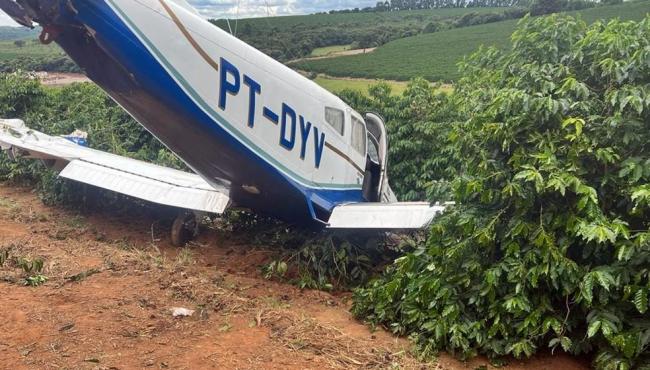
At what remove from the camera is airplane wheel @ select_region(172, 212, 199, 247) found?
28.7 ft

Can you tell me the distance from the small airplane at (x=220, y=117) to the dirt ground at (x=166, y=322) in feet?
4.08

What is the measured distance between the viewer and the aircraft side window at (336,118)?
758 centimetres

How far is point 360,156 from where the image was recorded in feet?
28.4

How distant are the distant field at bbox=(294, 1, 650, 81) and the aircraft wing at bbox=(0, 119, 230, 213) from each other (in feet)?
19.3

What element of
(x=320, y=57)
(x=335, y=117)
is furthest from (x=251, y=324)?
(x=320, y=57)

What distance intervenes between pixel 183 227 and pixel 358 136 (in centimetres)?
319

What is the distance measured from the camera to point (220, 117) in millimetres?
6141

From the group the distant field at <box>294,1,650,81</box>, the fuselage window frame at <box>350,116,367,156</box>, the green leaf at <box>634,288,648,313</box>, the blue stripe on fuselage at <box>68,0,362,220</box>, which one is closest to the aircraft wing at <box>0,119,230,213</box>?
the blue stripe on fuselage at <box>68,0,362,220</box>

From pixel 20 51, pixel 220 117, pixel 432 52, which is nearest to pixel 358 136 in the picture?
pixel 220 117

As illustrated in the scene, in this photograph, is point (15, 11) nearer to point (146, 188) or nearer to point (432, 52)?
point (146, 188)

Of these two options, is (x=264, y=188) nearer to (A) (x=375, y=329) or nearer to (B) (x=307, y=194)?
(B) (x=307, y=194)

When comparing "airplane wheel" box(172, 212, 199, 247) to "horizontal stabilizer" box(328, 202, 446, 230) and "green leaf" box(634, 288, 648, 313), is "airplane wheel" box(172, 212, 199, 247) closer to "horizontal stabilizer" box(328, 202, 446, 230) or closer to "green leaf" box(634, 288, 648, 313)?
"horizontal stabilizer" box(328, 202, 446, 230)

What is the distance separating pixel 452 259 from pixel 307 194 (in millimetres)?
2670

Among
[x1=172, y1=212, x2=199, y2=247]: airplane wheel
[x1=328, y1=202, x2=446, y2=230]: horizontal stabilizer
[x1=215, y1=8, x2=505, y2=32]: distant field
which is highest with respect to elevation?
[x1=215, y1=8, x2=505, y2=32]: distant field
